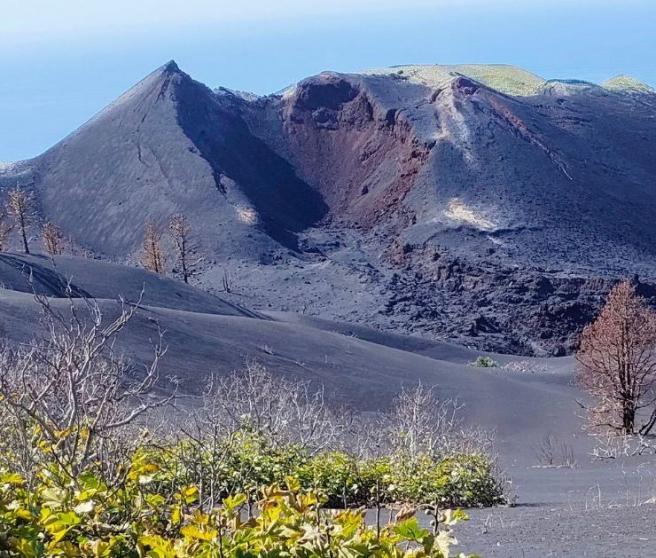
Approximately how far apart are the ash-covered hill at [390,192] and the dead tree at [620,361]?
1028 inches

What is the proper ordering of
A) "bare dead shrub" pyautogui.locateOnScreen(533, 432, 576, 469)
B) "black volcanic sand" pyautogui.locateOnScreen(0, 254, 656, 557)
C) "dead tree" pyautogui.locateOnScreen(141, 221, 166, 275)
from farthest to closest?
"dead tree" pyautogui.locateOnScreen(141, 221, 166, 275) < "bare dead shrub" pyautogui.locateOnScreen(533, 432, 576, 469) < "black volcanic sand" pyautogui.locateOnScreen(0, 254, 656, 557)

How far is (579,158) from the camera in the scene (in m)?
70.9

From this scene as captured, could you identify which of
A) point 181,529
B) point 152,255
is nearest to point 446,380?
point 181,529

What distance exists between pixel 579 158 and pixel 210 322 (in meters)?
46.6

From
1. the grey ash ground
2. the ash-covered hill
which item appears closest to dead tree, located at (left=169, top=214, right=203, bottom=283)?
the grey ash ground

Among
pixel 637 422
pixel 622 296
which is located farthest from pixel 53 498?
pixel 637 422

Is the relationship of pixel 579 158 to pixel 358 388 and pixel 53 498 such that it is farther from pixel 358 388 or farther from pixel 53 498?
pixel 53 498

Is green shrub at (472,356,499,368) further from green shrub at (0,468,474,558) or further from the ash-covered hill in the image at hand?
green shrub at (0,468,474,558)

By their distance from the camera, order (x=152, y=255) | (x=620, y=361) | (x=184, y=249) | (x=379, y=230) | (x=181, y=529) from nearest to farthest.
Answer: (x=181, y=529) < (x=620, y=361) < (x=152, y=255) < (x=184, y=249) < (x=379, y=230)

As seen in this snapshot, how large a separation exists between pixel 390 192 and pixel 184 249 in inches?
794

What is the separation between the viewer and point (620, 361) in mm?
23750

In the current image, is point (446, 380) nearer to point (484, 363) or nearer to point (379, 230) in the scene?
point (484, 363)

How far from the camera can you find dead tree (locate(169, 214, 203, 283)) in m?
56.8

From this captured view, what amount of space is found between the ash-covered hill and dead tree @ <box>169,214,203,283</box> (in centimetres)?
107
